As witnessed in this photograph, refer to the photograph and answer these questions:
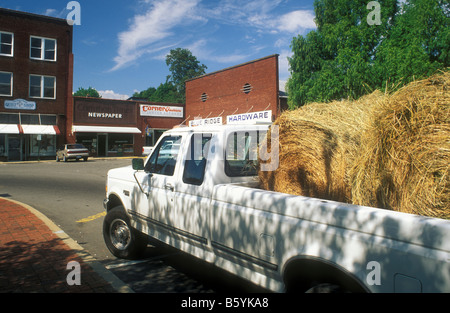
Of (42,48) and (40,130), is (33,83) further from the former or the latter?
(40,130)

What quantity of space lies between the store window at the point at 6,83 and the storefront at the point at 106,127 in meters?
5.47

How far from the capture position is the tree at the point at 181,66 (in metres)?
92.2

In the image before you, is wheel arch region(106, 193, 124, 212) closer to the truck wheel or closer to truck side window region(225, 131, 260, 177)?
the truck wheel

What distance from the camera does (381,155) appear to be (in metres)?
2.65

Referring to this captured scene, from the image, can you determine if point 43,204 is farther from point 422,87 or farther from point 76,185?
point 422,87

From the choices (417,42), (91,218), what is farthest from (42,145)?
(417,42)

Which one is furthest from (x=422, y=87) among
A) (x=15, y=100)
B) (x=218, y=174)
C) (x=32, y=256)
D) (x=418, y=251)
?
(x=15, y=100)

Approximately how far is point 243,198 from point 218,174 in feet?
2.34

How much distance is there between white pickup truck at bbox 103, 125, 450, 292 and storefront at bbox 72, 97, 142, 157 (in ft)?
99.7

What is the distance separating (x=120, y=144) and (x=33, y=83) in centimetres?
987

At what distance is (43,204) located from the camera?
29.9 ft

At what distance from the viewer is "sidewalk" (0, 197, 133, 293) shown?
3718 mm

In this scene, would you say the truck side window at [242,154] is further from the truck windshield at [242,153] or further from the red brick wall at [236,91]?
the red brick wall at [236,91]
